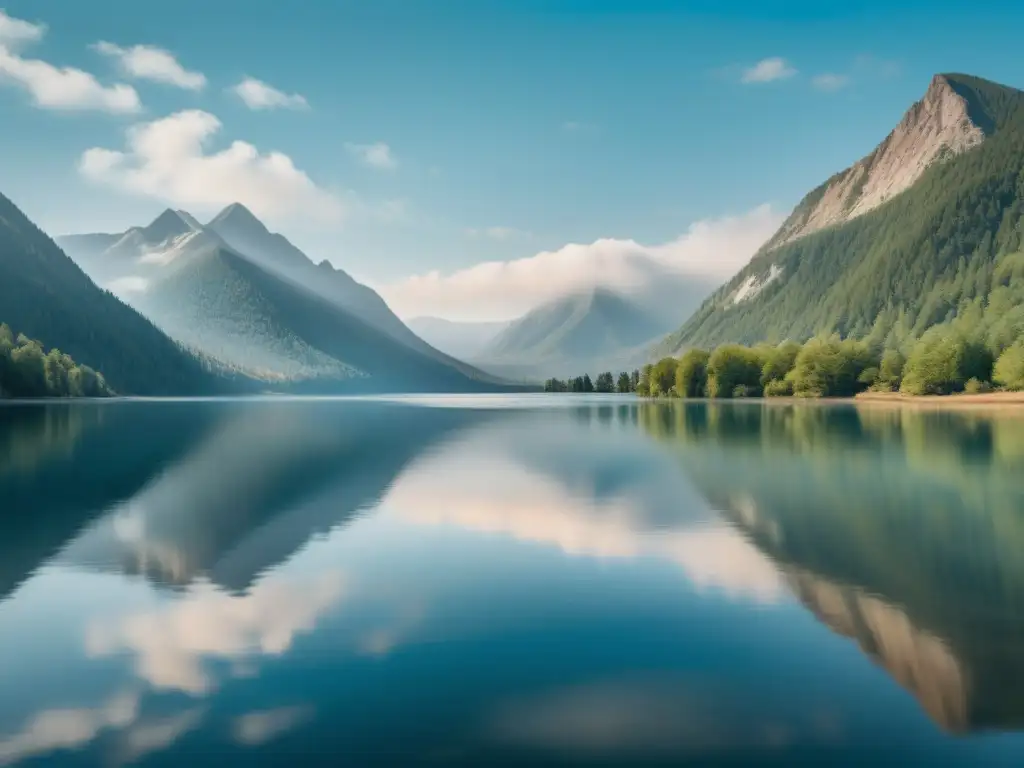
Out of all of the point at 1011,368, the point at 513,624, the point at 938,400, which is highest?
the point at 1011,368

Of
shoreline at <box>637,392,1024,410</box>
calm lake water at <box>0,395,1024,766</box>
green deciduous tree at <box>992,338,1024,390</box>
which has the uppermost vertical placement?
green deciduous tree at <box>992,338,1024,390</box>

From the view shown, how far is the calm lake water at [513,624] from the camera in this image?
39.4 ft

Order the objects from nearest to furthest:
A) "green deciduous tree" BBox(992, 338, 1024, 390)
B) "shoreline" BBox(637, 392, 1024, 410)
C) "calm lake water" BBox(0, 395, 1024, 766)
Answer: "calm lake water" BBox(0, 395, 1024, 766)
"shoreline" BBox(637, 392, 1024, 410)
"green deciduous tree" BBox(992, 338, 1024, 390)

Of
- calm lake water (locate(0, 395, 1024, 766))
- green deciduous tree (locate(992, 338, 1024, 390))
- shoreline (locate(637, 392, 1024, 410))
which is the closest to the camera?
calm lake water (locate(0, 395, 1024, 766))

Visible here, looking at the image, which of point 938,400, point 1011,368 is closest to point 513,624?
point 1011,368

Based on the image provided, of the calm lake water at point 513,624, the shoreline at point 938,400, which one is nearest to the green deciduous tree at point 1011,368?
the shoreline at point 938,400

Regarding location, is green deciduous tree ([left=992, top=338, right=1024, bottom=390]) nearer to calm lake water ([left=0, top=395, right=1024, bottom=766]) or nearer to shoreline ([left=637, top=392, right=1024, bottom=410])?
shoreline ([left=637, top=392, right=1024, bottom=410])

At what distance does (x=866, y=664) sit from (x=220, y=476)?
35.9 m

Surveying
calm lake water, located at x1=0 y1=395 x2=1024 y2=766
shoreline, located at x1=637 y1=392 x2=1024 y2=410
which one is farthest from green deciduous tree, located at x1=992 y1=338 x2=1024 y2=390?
calm lake water, located at x1=0 y1=395 x2=1024 y2=766

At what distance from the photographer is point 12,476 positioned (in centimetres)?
4334

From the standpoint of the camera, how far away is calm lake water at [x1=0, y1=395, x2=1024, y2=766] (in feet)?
39.4

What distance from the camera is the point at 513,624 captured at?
57.8 feet

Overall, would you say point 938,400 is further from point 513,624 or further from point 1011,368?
point 513,624

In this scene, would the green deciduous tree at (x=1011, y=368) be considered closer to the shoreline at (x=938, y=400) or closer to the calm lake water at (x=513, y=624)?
the shoreline at (x=938, y=400)
